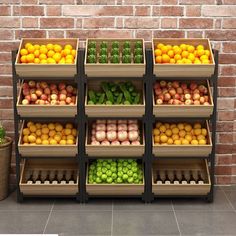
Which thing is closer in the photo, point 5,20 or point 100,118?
point 100,118

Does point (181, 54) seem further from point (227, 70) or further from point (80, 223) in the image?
point (80, 223)

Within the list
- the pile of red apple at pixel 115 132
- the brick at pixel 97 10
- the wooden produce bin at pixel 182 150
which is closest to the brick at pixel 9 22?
the brick at pixel 97 10

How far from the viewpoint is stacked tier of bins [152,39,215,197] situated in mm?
3943

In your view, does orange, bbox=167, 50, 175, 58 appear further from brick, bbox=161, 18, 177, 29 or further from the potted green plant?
the potted green plant

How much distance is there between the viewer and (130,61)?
13.2ft

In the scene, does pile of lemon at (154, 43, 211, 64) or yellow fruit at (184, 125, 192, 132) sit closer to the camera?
pile of lemon at (154, 43, 211, 64)

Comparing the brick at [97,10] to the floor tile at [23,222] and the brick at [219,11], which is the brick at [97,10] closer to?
the brick at [219,11]

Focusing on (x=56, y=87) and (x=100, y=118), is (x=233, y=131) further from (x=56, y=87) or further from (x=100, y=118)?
(x=56, y=87)

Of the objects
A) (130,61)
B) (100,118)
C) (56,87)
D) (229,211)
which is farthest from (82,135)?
(229,211)

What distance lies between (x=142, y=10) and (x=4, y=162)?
5.93 feet

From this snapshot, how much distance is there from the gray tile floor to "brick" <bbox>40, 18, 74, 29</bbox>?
1553 mm

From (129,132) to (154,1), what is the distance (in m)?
1.21

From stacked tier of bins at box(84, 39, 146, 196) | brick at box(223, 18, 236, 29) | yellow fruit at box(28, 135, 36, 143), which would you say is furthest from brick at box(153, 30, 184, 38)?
yellow fruit at box(28, 135, 36, 143)

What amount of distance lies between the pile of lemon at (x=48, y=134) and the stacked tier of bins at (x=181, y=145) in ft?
2.37
